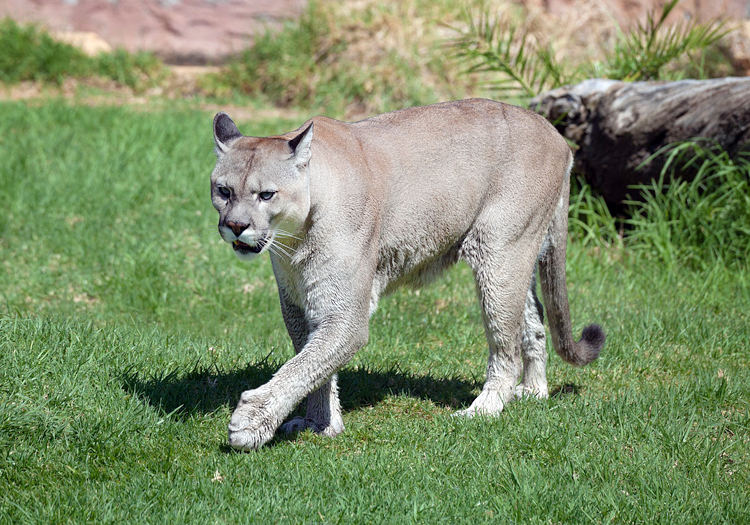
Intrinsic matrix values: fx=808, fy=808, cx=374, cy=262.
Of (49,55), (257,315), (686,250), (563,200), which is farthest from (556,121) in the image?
(49,55)

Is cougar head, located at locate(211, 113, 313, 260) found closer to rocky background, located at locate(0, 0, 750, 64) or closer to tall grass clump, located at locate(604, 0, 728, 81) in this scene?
tall grass clump, located at locate(604, 0, 728, 81)

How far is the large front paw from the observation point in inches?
148

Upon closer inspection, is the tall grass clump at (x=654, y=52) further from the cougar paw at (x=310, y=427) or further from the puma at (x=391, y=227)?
the cougar paw at (x=310, y=427)

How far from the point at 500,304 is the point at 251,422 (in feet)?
5.25

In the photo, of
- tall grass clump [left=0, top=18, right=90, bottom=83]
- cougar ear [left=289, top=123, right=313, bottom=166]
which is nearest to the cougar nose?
cougar ear [left=289, top=123, right=313, bottom=166]

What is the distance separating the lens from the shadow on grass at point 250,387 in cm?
432

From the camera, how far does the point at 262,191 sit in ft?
12.3

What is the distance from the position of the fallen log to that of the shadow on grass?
122 inches

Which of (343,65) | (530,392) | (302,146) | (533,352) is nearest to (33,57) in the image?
(343,65)

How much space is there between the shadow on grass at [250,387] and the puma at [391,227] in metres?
0.35

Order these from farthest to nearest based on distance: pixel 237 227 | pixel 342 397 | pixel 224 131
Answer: pixel 342 397 → pixel 224 131 → pixel 237 227

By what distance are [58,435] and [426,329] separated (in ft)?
9.08

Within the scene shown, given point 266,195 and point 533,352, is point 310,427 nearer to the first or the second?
point 266,195

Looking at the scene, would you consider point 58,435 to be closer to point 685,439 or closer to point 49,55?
point 685,439
